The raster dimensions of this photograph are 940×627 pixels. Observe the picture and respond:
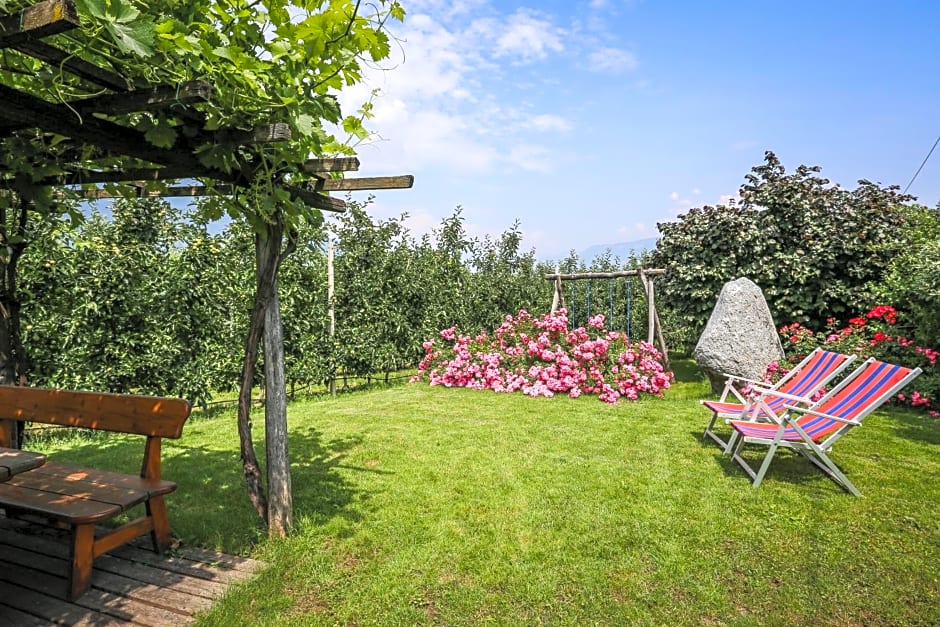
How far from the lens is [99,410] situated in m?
2.99

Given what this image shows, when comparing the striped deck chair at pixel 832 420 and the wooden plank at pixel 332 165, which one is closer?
the wooden plank at pixel 332 165

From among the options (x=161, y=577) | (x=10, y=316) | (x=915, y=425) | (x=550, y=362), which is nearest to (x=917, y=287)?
(x=915, y=425)

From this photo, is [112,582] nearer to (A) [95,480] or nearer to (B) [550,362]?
(A) [95,480]

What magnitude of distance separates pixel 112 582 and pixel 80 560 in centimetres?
21

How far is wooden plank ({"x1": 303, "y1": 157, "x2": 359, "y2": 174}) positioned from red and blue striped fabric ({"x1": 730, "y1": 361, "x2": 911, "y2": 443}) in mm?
3375

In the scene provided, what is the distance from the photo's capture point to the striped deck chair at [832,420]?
3.54m

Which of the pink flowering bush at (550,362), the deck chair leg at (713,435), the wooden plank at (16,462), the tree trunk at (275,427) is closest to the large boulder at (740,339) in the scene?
the pink flowering bush at (550,362)

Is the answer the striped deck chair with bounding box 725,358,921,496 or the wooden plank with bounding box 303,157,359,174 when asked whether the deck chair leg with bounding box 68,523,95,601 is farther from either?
the striped deck chair with bounding box 725,358,921,496

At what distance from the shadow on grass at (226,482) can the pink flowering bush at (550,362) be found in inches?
126

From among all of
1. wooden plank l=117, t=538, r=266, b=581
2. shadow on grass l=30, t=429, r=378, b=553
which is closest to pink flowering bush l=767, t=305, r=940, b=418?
shadow on grass l=30, t=429, r=378, b=553

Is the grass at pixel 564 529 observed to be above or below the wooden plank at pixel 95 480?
below

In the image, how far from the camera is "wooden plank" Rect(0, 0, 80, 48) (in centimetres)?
129

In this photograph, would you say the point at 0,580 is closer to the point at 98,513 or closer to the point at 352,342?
the point at 98,513

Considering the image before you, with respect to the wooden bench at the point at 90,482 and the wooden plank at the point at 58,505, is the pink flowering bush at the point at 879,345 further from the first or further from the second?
the wooden plank at the point at 58,505
